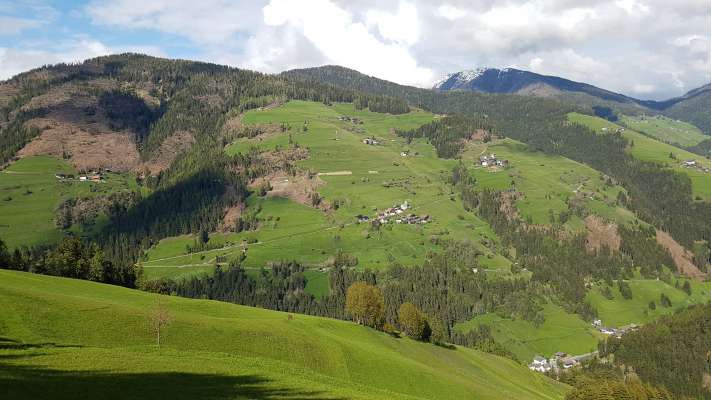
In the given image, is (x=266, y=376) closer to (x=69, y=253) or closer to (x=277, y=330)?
(x=277, y=330)

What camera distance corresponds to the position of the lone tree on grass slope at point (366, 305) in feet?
457

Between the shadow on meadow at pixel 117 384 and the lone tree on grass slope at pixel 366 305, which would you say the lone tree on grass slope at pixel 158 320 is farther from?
the lone tree on grass slope at pixel 366 305

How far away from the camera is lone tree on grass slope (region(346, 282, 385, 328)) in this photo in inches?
5482

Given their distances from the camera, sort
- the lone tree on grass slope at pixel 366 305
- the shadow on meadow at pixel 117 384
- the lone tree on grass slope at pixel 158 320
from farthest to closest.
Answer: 1. the lone tree on grass slope at pixel 366 305
2. the lone tree on grass slope at pixel 158 320
3. the shadow on meadow at pixel 117 384

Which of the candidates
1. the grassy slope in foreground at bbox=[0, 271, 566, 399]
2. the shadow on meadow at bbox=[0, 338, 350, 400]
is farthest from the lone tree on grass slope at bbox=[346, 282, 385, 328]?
the shadow on meadow at bbox=[0, 338, 350, 400]

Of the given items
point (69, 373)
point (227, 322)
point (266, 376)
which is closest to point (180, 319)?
point (227, 322)

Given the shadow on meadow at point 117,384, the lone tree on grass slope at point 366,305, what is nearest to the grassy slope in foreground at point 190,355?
the shadow on meadow at point 117,384

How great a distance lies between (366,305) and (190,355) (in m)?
79.1

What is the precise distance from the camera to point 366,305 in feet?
457

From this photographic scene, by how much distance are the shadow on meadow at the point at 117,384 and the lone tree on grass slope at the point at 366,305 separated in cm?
8017

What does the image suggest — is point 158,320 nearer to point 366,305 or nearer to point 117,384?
point 117,384

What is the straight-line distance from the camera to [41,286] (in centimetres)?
9681

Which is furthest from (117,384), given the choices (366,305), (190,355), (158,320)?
(366,305)

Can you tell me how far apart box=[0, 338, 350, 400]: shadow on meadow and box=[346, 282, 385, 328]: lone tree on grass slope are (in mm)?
80173
